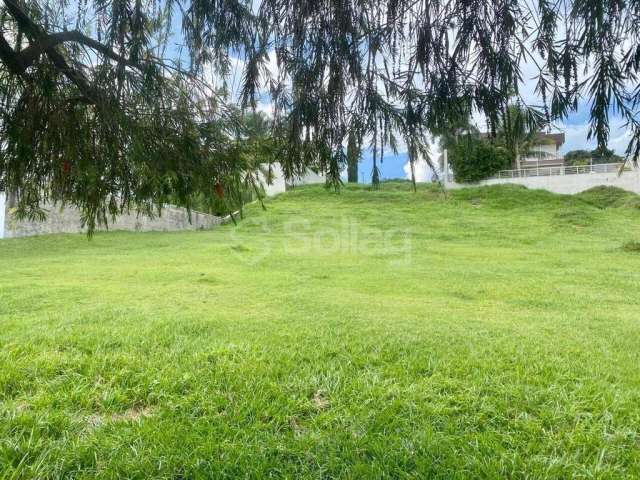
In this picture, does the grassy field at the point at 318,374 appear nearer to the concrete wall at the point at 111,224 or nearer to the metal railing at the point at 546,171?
the concrete wall at the point at 111,224

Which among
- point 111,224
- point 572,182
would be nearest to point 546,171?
point 572,182

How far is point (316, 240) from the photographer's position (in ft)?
38.7

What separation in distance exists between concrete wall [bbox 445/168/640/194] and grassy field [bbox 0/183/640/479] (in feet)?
42.2

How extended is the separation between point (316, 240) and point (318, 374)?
30.2 ft

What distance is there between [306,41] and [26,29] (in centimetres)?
117

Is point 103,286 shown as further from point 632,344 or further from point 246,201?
point 632,344

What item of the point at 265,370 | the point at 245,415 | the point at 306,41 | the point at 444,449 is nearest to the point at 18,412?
the point at 245,415

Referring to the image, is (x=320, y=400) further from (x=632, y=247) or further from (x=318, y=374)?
(x=632, y=247)

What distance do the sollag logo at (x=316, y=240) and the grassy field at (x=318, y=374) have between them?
238 cm

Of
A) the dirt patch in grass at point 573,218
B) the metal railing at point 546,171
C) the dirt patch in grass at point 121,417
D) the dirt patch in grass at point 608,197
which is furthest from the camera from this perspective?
the metal railing at point 546,171

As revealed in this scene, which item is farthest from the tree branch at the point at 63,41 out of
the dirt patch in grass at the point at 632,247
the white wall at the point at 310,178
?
the dirt patch in grass at the point at 632,247

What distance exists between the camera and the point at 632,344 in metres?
3.37

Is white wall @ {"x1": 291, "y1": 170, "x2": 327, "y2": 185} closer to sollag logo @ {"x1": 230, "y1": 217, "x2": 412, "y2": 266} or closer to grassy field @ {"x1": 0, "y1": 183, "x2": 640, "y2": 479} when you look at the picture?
grassy field @ {"x1": 0, "y1": 183, "x2": 640, "y2": 479}

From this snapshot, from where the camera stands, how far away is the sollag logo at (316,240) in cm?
930
